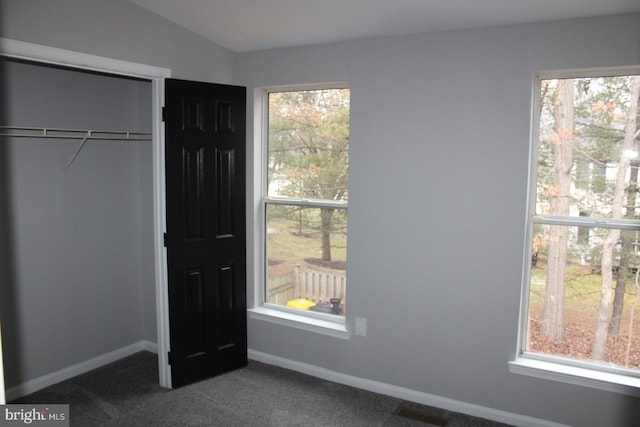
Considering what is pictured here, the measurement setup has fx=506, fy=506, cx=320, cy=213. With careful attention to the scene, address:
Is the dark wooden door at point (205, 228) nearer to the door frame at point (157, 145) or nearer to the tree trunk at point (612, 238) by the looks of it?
the door frame at point (157, 145)

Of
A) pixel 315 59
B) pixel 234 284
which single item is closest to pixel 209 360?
pixel 234 284

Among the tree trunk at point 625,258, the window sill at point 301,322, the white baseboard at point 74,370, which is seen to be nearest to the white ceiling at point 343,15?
the tree trunk at point 625,258

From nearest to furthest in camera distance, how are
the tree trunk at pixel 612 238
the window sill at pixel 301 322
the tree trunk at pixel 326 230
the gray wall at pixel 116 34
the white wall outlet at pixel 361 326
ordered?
the gray wall at pixel 116 34
the tree trunk at pixel 612 238
the white wall outlet at pixel 361 326
the window sill at pixel 301 322
the tree trunk at pixel 326 230

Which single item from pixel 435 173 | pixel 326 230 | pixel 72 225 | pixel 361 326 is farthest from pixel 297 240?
pixel 72 225

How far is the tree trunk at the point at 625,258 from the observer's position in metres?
2.80

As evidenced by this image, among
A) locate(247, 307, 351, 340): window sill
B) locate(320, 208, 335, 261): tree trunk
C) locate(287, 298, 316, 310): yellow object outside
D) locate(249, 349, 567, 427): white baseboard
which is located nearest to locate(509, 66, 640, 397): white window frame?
locate(249, 349, 567, 427): white baseboard

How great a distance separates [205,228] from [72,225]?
992 mm

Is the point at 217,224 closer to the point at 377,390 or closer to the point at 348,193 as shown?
the point at 348,193

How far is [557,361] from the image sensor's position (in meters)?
3.06

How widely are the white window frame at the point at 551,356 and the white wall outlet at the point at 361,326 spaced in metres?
0.98

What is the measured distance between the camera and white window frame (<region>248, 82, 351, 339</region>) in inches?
147

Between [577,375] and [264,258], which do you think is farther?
[264,258]

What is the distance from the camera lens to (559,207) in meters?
3.00

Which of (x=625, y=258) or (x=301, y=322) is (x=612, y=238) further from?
(x=301, y=322)
